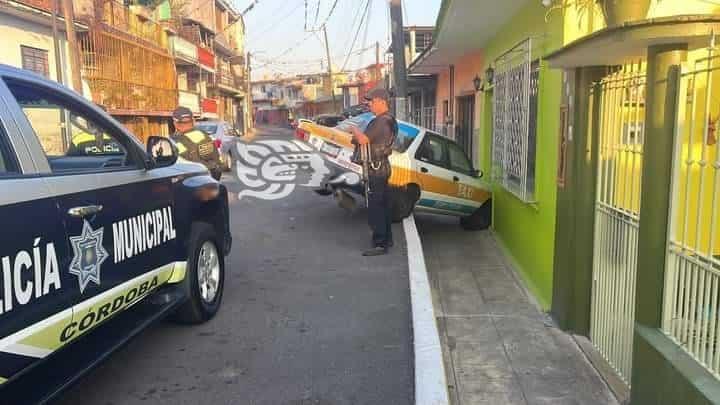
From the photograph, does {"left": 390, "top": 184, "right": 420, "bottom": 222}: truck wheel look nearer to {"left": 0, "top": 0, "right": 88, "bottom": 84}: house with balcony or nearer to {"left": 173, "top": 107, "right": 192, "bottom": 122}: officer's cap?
{"left": 173, "top": 107, "right": 192, "bottom": 122}: officer's cap

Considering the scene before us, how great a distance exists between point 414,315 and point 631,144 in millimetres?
1994

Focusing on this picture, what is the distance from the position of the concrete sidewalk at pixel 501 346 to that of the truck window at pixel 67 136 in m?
2.79

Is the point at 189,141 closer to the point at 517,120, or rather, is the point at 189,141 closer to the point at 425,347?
the point at 517,120

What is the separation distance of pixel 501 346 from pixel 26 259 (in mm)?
3715

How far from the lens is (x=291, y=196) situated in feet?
38.8

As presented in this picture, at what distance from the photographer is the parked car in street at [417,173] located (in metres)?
8.08

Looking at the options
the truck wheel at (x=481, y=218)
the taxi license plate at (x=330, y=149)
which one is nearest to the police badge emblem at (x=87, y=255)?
the taxi license plate at (x=330, y=149)

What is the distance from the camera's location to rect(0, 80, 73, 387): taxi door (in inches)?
93.0

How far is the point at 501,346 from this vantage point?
4.92 metres

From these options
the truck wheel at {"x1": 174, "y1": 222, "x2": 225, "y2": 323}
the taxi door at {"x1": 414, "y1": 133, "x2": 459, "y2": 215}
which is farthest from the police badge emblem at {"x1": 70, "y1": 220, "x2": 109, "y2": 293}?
the taxi door at {"x1": 414, "y1": 133, "x2": 459, "y2": 215}

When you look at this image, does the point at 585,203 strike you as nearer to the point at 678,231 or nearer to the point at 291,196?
the point at 678,231

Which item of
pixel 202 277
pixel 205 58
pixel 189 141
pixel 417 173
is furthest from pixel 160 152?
pixel 205 58

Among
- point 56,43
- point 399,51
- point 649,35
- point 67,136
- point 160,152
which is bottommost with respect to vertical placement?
point 160,152

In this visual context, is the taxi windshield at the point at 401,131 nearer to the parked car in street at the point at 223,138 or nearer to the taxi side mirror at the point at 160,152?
the taxi side mirror at the point at 160,152
